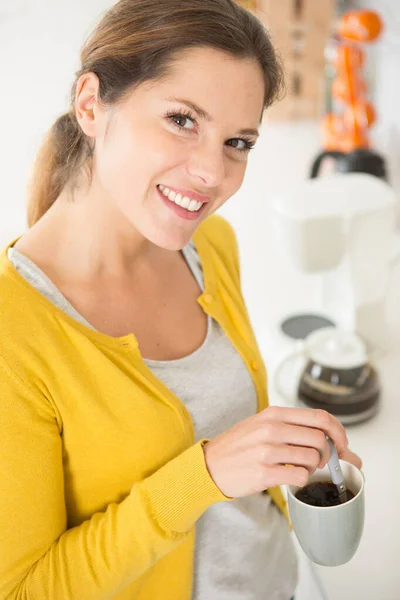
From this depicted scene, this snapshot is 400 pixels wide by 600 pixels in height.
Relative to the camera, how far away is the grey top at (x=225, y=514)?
0.84m

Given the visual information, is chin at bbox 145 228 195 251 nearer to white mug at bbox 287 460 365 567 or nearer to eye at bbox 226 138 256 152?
eye at bbox 226 138 256 152

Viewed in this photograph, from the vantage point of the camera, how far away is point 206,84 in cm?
72

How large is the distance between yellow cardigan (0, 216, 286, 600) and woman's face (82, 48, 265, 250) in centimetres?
15

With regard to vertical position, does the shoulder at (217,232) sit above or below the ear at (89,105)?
below

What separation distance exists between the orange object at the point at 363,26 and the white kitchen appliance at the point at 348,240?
66cm

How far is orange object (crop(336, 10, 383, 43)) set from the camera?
1.92m

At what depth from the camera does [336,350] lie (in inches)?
50.1

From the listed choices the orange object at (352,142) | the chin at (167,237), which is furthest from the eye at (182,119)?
the orange object at (352,142)

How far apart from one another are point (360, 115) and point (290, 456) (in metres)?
1.61

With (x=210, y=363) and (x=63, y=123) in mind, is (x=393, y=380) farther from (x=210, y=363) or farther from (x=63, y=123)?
(x=63, y=123)

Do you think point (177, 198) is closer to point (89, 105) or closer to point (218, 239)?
point (89, 105)

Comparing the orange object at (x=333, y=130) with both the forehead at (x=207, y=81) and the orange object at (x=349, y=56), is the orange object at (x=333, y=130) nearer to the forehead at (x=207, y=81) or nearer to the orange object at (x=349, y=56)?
the orange object at (x=349, y=56)

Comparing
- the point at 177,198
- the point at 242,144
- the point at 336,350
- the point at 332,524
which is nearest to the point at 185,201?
the point at 177,198

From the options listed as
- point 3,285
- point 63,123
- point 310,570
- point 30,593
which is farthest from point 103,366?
point 310,570
